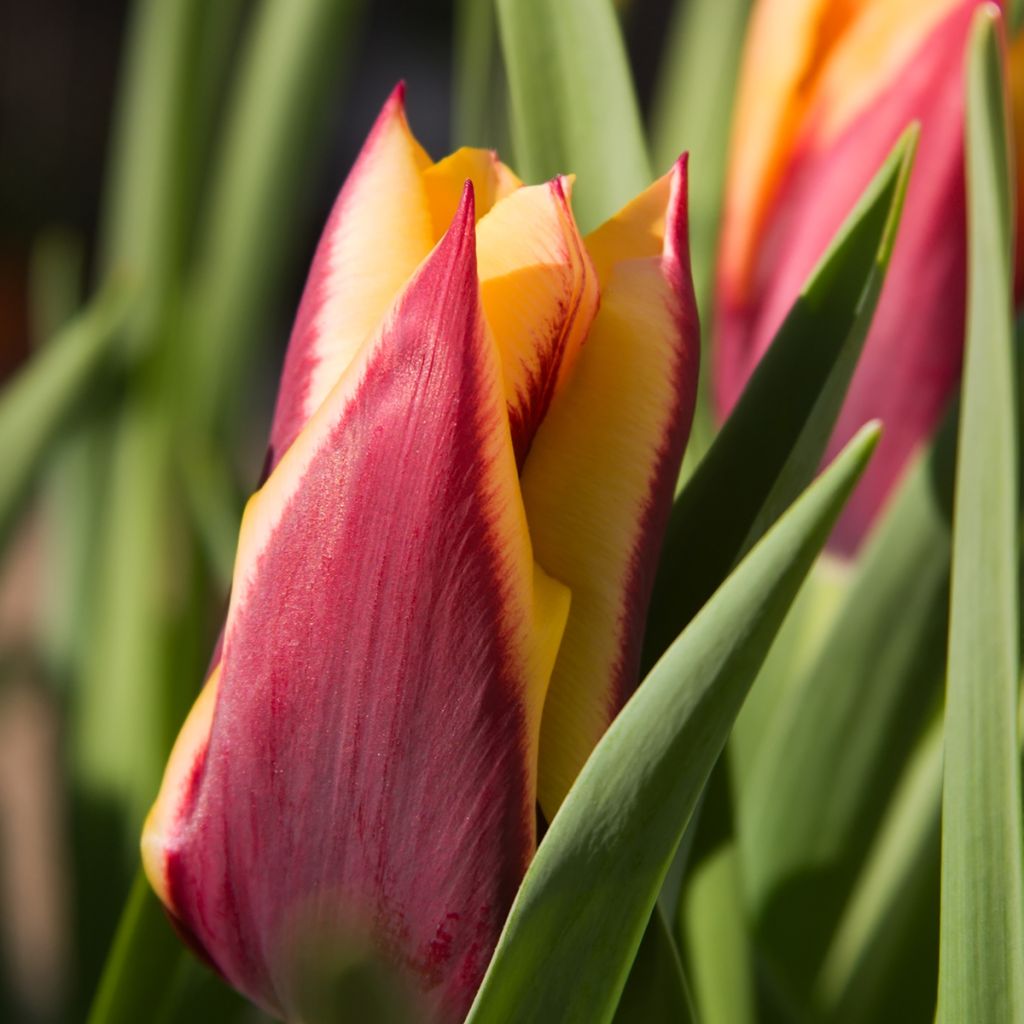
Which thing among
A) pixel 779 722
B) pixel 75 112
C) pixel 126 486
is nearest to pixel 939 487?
pixel 779 722

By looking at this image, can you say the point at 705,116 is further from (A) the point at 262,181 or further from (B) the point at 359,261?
(B) the point at 359,261

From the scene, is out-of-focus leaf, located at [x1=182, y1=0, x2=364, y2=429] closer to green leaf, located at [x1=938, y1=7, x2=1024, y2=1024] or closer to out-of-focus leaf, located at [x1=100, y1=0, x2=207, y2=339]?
out-of-focus leaf, located at [x1=100, y1=0, x2=207, y2=339]

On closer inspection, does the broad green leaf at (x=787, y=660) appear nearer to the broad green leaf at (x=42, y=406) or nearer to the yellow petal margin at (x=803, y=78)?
the yellow petal margin at (x=803, y=78)

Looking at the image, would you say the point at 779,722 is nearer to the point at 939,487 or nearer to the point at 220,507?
the point at 939,487

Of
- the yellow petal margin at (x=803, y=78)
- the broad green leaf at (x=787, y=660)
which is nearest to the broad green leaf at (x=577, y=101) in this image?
the yellow petal margin at (x=803, y=78)

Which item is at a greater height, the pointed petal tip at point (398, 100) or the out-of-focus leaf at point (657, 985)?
the pointed petal tip at point (398, 100)

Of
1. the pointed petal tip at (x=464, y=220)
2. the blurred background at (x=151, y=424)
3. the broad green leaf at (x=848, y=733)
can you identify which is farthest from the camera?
the blurred background at (x=151, y=424)

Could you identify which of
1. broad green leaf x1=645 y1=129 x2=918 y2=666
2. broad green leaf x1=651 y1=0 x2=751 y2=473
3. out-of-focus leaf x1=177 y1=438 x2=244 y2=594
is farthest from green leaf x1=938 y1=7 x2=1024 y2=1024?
out-of-focus leaf x1=177 y1=438 x2=244 y2=594
